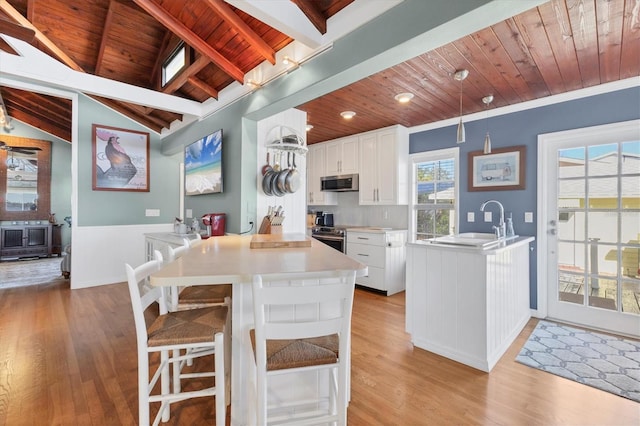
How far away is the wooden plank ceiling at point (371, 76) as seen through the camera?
195 cm

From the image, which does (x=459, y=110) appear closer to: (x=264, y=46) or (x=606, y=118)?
(x=606, y=118)

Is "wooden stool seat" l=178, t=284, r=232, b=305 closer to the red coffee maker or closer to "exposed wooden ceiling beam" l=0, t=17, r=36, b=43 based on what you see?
the red coffee maker

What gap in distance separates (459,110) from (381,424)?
3.29 metres

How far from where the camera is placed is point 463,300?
2164mm

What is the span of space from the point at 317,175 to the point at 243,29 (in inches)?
117

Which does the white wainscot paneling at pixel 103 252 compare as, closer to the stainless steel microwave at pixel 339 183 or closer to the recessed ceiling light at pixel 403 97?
the stainless steel microwave at pixel 339 183

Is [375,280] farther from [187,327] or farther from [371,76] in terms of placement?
[187,327]

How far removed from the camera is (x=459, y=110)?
343 cm

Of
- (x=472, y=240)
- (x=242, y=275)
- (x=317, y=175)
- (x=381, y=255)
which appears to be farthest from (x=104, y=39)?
(x=472, y=240)

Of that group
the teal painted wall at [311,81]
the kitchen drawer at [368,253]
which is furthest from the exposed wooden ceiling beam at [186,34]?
the kitchen drawer at [368,253]

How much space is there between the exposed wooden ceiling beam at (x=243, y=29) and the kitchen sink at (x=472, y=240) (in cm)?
217

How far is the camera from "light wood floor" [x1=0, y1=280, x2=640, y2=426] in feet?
5.30

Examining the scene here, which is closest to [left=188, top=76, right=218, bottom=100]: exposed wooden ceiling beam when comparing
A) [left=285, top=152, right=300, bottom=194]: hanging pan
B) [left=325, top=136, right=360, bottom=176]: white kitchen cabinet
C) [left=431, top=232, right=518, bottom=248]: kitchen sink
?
[left=285, top=152, right=300, bottom=194]: hanging pan

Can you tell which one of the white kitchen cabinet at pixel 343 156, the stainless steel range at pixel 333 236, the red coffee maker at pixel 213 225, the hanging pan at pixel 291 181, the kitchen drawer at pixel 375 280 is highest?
the white kitchen cabinet at pixel 343 156
